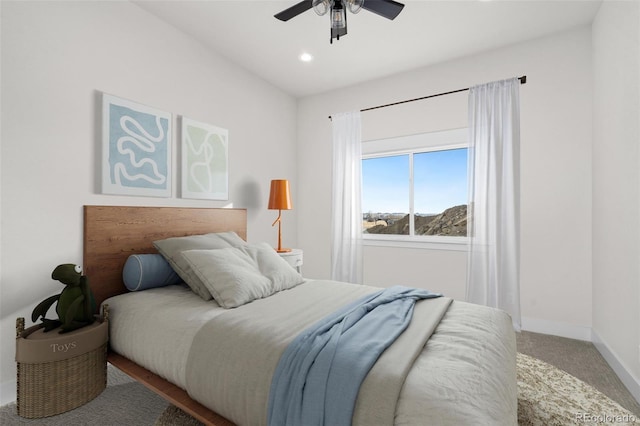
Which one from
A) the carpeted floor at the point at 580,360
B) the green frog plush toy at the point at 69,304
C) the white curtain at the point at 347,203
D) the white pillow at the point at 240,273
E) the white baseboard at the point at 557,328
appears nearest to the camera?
the green frog plush toy at the point at 69,304

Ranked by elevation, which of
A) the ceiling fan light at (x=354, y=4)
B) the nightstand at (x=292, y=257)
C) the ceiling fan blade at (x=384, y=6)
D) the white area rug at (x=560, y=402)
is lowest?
the white area rug at (x=560, y=402)

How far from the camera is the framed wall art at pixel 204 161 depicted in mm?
2787

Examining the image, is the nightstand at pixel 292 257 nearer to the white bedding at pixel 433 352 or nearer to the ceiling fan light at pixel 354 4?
the white bedding at pixel 433 352

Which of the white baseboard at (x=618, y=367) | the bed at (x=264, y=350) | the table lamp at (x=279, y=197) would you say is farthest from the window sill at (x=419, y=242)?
the bed at (x=264, y=350)

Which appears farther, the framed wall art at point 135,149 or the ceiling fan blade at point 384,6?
the framed wall art at point 135,149

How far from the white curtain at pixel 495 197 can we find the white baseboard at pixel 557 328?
22 centimetres

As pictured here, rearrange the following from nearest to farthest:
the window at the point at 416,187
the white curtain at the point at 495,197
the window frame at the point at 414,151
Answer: the white curtain at the point at 495,197 → the window frame at the point at 414,151 → the window at the point at 416,187

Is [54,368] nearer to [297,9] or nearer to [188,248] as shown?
[188,248]

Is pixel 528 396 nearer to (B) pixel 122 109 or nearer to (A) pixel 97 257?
(A) pixel 97 257

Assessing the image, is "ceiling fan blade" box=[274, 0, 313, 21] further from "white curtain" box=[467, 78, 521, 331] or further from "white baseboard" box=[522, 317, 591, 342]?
"white baseboard" box=[522, 317, 591, 342]

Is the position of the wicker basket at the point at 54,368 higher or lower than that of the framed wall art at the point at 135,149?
lower

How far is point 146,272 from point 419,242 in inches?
107

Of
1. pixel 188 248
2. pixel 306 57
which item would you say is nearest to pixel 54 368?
pixel 188 248

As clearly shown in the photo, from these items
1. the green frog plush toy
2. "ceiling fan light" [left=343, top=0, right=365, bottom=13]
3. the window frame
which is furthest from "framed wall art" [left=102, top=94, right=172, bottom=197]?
the window frame
